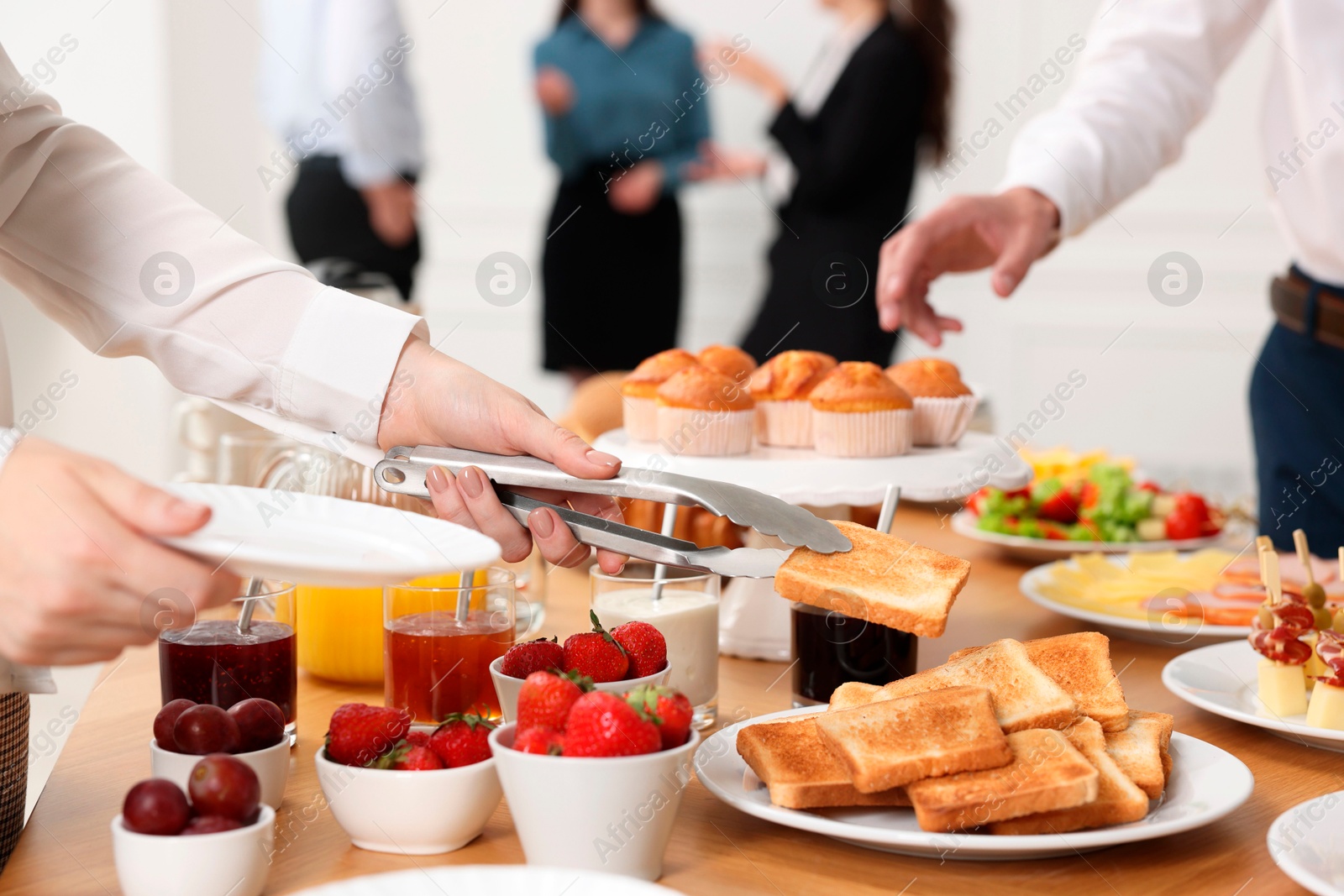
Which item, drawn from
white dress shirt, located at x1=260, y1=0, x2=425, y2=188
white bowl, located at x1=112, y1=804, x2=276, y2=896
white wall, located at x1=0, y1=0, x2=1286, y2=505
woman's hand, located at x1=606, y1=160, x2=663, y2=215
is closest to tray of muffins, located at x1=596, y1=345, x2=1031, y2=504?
white bowl, located at x1=112, y1=804, x2=276, y2=896

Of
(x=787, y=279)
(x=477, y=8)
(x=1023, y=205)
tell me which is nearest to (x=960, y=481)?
(x=1023, y=205)

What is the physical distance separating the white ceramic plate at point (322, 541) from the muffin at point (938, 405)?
948 mm

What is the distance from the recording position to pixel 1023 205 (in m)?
1.98

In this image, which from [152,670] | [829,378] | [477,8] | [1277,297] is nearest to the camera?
[152,670]

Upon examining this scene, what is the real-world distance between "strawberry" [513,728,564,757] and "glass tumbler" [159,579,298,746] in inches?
13.3

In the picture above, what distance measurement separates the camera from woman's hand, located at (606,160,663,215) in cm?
499

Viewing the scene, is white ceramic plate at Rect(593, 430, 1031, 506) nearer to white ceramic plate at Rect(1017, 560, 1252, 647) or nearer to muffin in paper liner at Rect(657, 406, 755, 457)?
muffin in paper liner at Rect(657, 406, 755, 457)

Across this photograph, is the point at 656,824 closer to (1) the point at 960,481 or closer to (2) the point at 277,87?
(1) the point at 960,481

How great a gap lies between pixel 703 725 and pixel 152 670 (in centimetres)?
69

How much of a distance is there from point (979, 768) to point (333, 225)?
402 centimetres

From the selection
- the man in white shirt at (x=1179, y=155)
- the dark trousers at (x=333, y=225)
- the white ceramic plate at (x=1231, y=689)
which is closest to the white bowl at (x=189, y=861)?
the white ceramic plate at (x=1231, y=689)

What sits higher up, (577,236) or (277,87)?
(277,87)

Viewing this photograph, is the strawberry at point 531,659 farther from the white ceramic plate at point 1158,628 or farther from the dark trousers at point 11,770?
the white ceramic plate at point 1158,628

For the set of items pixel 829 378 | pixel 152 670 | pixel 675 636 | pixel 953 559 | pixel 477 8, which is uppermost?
pixel 477 8
